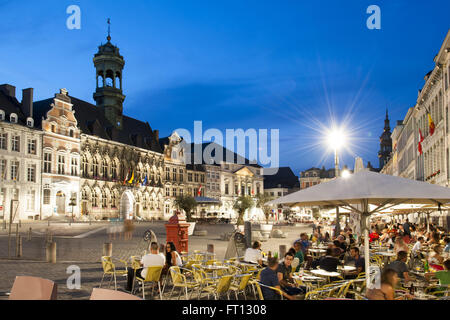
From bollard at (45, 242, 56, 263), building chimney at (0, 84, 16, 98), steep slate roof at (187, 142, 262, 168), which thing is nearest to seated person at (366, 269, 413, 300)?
bollard at (45, 242, 56, 263)

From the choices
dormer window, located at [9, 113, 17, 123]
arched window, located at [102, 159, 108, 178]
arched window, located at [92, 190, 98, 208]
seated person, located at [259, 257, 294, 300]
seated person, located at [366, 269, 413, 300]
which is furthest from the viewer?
arched window, located at [102, 159, 108, 178]

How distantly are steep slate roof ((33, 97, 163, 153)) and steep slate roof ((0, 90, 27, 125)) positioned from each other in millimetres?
1977

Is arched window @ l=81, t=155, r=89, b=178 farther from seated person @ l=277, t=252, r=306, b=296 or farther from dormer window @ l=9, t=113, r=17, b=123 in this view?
seated person @ l=277, t=252, r=306, b=296

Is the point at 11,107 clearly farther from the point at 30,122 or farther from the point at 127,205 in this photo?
the point at 127,205

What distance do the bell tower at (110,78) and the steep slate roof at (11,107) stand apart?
14.6 metres

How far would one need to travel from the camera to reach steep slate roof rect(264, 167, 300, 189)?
108394 millimetres

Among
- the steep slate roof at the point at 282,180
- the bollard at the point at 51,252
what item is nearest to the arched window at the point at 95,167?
the bollard at the point at 51,252

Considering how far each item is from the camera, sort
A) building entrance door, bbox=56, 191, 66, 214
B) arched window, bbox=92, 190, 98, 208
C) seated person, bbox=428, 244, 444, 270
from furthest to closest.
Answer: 1. arched window, bbox=92, 190, 98, 208
2. building entrance door, bbox=56, 191, 66, 214
3. seated person, bbox=428, 244, 444, 270

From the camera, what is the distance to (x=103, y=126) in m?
58.6

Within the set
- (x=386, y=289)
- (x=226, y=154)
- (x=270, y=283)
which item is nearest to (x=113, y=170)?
(x=226, y=154)

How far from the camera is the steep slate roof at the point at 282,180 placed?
10839 centimetres

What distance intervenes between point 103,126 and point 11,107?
1433cm

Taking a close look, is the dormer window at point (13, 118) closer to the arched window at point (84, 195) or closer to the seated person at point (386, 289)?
the arched window at point (84, 195)
